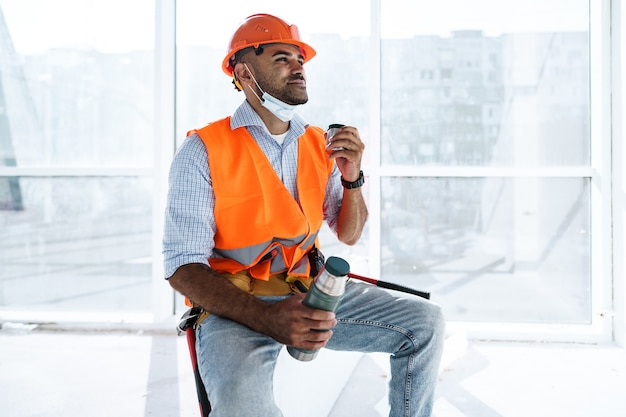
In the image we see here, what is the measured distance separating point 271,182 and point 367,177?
5.92ft

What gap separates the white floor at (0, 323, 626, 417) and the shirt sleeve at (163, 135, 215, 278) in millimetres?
468

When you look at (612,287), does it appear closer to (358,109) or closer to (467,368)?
(467,368)

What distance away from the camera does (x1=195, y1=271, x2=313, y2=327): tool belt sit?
5.14 feet

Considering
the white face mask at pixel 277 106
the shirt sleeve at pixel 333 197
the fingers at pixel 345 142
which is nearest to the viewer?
the fingers at pixel 345 142

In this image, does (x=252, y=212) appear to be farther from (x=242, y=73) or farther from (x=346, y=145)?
(x=242, y=73)

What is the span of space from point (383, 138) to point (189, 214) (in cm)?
211

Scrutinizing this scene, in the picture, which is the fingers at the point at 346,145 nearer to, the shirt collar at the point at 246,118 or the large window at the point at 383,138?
the shirt collar at the point at 246,118

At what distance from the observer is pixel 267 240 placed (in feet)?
5.19

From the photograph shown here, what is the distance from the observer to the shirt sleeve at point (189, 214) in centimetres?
148

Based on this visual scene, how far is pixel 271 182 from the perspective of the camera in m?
1.62

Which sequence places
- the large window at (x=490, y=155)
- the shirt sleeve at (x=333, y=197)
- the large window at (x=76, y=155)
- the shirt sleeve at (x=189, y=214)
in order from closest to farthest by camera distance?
the shirt sleeve at (x=189, y=214) < the shirt sleeve at (x=333, y=197) < the large window at (x=490, y=155) < the large window at (x=76, y=155)

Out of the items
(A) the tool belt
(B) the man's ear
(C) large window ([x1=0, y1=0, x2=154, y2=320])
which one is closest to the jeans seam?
(A) the tool belt

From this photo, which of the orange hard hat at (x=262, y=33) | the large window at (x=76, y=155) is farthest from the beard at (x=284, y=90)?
the large window at (x=76, y=155)

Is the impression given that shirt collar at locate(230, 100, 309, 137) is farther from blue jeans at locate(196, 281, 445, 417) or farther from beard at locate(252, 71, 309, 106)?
blue jeans at locate(196, 281, 445, 417)
